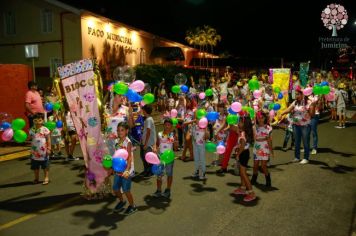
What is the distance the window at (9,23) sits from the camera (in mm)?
27678

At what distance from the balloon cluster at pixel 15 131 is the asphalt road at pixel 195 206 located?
1054 mm

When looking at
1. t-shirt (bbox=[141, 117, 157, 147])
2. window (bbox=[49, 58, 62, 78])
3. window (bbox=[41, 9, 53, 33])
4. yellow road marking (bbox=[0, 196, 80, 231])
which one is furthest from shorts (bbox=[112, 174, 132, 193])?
window (bbox=[41, 9, 53, 33])

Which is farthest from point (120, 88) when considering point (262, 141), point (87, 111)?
point (262, 141)

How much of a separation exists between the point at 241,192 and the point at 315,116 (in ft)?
15.1

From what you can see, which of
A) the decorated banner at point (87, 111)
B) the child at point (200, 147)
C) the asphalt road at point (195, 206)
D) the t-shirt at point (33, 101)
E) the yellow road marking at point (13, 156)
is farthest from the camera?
the t-shirt at point (33, 101)

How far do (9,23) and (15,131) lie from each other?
2361 cm

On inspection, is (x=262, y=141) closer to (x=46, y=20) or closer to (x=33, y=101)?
(x=33, y=101)

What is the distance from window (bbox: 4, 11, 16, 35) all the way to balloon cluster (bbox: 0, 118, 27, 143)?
2275 centimetres

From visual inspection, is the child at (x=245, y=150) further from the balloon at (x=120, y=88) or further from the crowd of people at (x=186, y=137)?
the balloon at (x=120, y=88)

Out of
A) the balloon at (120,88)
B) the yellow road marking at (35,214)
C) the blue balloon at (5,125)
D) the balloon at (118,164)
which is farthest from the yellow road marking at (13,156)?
the balloon at (118,164)

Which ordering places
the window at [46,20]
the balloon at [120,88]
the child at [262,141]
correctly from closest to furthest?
the balloon at [120,88], the child at [262,141], the window at [46,20]

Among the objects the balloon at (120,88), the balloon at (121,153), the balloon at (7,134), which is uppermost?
the balloon at (120,88)

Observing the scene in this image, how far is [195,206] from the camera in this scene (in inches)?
249

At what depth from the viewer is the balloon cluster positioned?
7371 millimetres
